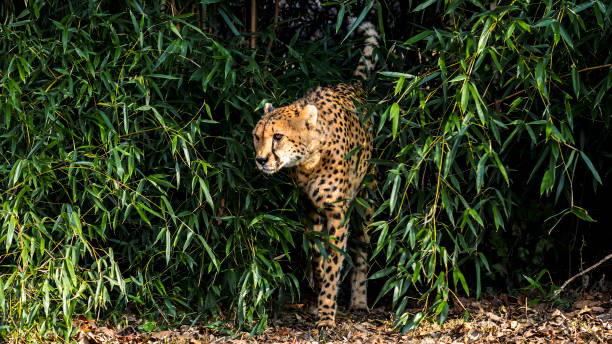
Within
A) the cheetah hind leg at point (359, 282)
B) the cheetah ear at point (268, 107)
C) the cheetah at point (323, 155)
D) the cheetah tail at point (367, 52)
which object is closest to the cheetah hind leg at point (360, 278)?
the cheetah hind leg at point (359, 282)

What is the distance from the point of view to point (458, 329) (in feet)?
14.4

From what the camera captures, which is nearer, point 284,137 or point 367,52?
point 284,137

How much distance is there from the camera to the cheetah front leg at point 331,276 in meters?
4.76

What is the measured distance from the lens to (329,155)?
4.77 metres

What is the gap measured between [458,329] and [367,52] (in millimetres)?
2022

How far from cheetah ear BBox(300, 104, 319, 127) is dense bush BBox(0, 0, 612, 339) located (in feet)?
1.09

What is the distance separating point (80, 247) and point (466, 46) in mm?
2255

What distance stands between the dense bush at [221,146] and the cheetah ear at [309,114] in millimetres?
333

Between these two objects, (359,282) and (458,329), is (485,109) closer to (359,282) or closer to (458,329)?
(458,329)

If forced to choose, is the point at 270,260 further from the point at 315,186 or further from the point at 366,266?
the point at 366,266

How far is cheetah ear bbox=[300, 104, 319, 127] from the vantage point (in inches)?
180

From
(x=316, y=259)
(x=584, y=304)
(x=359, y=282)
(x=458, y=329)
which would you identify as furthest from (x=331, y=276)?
(x=584, y=304)

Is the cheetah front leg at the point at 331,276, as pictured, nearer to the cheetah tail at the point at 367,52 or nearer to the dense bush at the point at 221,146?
the dense bush at the point at 221,146

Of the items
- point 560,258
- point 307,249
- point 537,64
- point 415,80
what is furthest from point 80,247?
point 560,258
